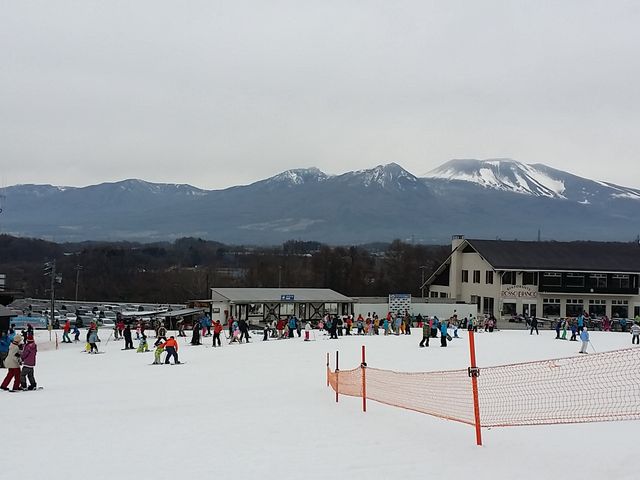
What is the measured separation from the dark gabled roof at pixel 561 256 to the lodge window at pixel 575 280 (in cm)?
49

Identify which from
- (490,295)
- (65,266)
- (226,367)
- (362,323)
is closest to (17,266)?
(65,266)

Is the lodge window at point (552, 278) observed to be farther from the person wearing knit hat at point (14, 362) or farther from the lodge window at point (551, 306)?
the person wearing knit hat at point (14, 362)

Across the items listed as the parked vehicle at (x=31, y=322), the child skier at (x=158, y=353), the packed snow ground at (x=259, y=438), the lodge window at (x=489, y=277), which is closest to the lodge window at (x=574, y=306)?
the lodge window at (x=489, y=277)

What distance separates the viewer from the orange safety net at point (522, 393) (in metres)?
10.7

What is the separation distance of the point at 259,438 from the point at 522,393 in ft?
18.7

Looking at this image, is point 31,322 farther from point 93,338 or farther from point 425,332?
point 425,332

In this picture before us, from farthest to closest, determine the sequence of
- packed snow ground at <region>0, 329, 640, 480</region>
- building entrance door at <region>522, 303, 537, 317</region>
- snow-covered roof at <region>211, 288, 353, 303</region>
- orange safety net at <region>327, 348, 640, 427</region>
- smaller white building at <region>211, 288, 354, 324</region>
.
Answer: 1. building entrance door at <region>522, 303, 537, 317</region>
2. snow-covered roof at <region>211, 288, 353, 303</region>
3. smaller white building at <region>211, 288, 354, 324</region>
4. orange safety net at <region>327, 348, 640, 427</region>
5. packed snow ground at <region>0, 329, 640, 480</region>

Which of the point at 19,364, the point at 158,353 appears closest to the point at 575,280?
the point at 158,353

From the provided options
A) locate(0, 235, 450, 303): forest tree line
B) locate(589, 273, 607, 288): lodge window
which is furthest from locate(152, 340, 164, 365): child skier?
locate(0, 235, 450, 303): forest tree line

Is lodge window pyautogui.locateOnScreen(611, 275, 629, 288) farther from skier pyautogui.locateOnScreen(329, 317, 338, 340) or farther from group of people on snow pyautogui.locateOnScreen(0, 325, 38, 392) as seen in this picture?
group of people on snow pyautogui.locateOnScreen(0, 325, 38, 392)

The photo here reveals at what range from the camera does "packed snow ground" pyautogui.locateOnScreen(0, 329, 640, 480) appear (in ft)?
26.3

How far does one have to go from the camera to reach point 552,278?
53.6 meters

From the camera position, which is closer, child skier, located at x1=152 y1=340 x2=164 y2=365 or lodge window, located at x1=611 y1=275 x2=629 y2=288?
child skier, located at x1=152 y1=340 x2=164 y2=365

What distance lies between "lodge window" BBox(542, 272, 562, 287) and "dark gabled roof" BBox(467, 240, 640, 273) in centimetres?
50
